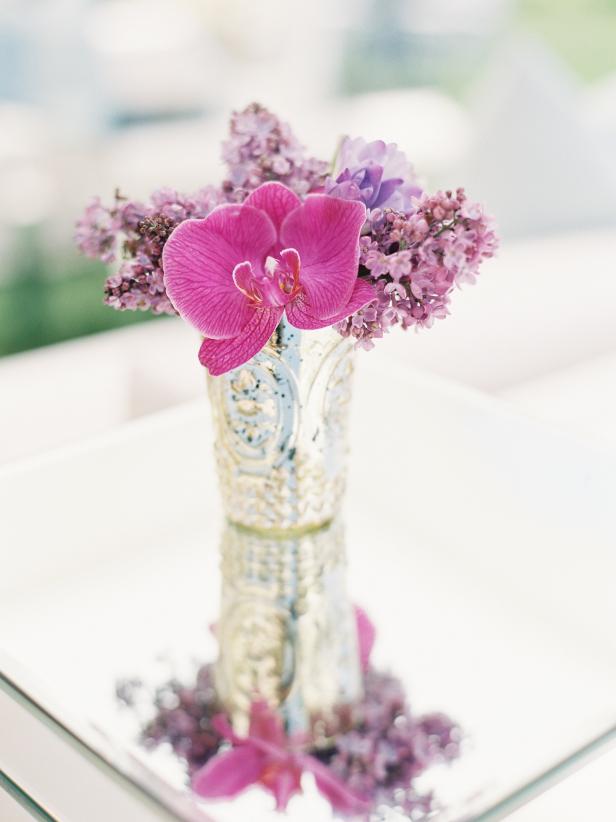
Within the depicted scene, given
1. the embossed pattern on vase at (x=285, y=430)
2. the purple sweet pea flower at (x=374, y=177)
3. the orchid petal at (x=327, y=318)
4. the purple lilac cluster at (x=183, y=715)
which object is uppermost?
the purple sweet pea flower at (x=374, y=177)

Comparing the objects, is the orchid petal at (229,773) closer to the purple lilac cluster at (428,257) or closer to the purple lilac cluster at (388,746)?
the purple lilac cluster at (388,746)

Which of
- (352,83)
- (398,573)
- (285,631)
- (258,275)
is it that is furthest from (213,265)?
(352,83)

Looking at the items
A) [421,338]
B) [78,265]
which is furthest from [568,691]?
[78,265]

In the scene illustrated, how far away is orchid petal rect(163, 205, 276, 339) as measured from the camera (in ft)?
2.06

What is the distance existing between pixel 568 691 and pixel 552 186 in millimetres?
1695

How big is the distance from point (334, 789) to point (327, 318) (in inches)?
11.8

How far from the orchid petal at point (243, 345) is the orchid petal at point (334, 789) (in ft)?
0.88

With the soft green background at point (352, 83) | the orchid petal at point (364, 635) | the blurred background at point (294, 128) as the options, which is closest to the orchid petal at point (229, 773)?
the orchid petal at point (364, 635)

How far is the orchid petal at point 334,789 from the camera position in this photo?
0.64m

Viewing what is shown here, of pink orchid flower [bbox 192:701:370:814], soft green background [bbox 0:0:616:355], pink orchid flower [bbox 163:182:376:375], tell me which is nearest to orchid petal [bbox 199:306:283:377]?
pink orchid flower [bbox 163:182:376:375]

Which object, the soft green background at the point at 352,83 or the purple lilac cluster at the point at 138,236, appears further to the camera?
the soft green background at the point at 352,83

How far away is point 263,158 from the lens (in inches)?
28.5

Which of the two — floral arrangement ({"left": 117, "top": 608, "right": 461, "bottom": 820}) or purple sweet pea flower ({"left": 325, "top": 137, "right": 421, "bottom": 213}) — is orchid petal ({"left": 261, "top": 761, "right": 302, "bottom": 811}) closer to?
floral arrangement ({"left": 117, "top": 608, "right": 461, "bottom": 820})

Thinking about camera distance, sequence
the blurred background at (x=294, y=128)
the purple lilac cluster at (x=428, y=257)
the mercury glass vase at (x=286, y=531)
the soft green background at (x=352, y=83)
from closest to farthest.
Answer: the purple lilac cluster at (x=428, y=257) → the mercury glass vase at (x=286, y=531) → the blurred background at (x=294, y=128) → the soft green background at (x=352, y=83)
